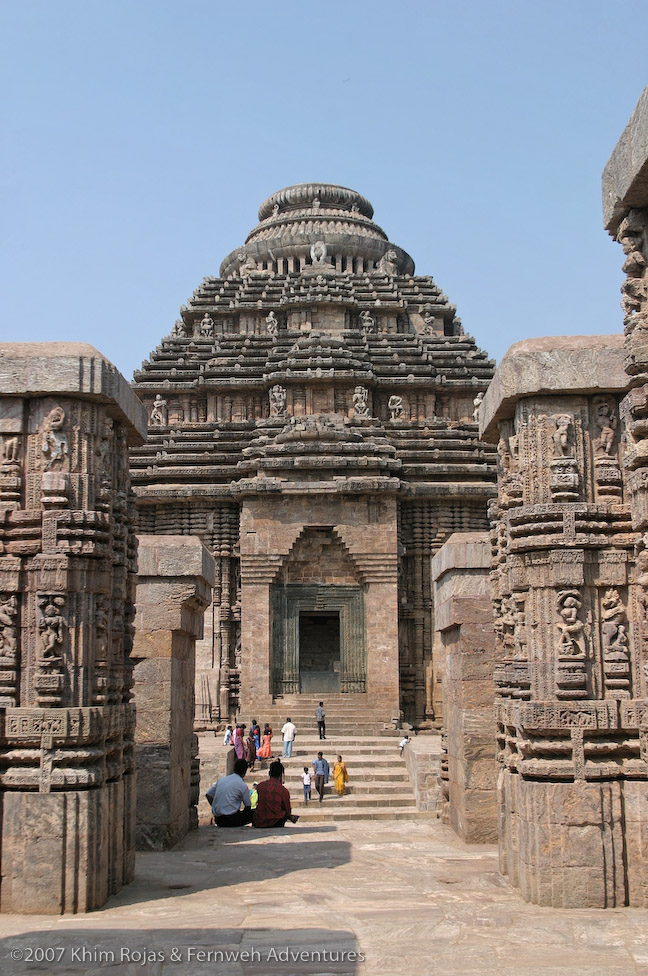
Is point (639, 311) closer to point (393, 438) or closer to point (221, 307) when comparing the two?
point (393, 438)

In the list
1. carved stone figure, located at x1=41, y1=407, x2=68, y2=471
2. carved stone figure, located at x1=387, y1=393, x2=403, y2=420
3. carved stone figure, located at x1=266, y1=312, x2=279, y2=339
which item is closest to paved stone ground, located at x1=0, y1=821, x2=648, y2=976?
carved stone figure, located at x1=41, y1=407, x2=68, y2=471

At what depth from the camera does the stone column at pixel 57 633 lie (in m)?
9.61

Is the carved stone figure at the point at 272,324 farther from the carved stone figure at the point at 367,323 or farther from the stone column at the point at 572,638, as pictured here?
the stone column at the point at 572,638

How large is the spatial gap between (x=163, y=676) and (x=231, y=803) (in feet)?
8.95

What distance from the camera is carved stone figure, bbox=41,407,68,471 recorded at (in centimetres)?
1016

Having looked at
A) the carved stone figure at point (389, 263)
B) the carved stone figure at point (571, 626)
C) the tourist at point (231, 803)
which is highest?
the carved stone figure at point (389, 263)

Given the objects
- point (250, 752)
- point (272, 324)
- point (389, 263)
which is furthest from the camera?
point (389, 263)

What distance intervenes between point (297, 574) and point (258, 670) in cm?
256

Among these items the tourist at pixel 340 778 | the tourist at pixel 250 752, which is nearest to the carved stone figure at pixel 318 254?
the tourist at pixel 250 752

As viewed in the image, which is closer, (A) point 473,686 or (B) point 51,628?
(B) point 51,628

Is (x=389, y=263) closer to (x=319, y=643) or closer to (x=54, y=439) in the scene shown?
(x=319, y=643)

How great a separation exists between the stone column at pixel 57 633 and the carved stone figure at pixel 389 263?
30357mm

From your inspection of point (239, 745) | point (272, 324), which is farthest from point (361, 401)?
point (239, 745)

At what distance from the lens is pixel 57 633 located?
9898 millimetres
